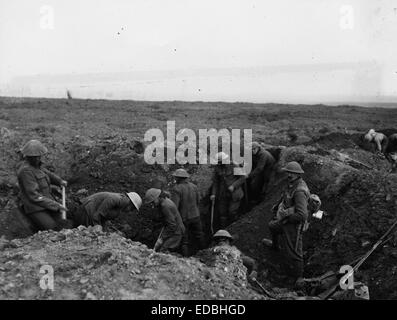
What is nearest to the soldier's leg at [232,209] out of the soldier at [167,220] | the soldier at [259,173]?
the soldier at [259,173]

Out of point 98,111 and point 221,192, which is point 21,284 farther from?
point 98,111

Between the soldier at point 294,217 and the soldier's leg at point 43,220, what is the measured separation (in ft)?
10.5

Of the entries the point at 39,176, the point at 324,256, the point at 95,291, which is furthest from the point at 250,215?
the point at 95,291

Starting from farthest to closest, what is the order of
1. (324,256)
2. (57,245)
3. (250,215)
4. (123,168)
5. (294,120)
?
(294,120) → (123,168) → (250,215) → (324,256) → (57,245)

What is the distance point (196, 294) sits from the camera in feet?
17.2

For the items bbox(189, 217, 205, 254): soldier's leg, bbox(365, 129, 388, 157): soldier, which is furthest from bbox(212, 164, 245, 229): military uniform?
bbox(365, 129, 388, 157): soldier

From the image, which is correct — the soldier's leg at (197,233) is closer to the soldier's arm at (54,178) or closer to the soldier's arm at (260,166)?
the soldier's arm at (260,166)

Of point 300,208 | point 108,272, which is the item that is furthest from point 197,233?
point 108,272

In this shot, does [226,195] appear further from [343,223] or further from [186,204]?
[343,223]

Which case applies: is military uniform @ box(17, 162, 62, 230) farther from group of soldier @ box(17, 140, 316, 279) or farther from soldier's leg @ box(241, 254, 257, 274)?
soldier's leg @ box(241, 254, 257, 274)

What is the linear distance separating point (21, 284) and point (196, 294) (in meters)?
1.79

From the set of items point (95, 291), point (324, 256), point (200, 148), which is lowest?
point (324, 256)

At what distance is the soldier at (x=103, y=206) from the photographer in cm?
727

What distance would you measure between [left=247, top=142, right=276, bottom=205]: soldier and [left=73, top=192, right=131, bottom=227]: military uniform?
3.26m
